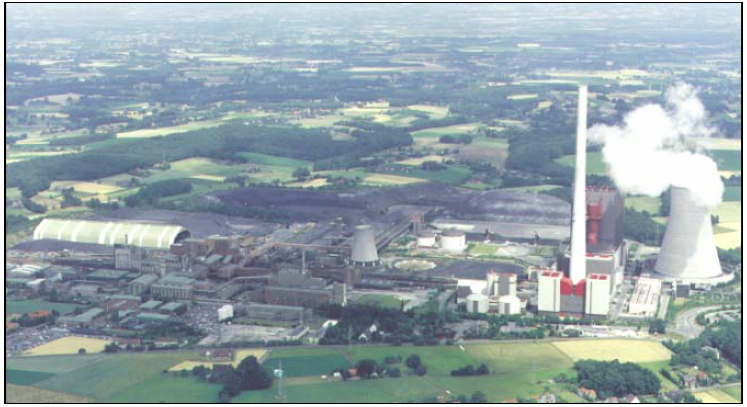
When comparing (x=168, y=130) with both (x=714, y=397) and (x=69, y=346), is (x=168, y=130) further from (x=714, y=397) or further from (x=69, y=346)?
(x=714, y=397)

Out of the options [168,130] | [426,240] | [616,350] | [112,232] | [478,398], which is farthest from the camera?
[168,130]

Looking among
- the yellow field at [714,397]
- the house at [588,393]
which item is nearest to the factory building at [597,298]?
the yellow field at [714,397]

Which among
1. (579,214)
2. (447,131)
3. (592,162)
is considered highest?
(579,214)

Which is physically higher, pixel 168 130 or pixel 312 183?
pixel 312 183

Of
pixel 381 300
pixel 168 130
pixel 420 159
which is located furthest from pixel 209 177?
pixel 381 300

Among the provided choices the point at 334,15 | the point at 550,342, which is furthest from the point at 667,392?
the point at 334,15

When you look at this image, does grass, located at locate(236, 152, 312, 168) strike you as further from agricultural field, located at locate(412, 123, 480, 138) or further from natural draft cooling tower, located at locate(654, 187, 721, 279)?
natural draft cooling tower, located at locate(654, 187, 721, 279)

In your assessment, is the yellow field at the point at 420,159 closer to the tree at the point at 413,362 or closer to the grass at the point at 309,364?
the grass at the point at 309,364
